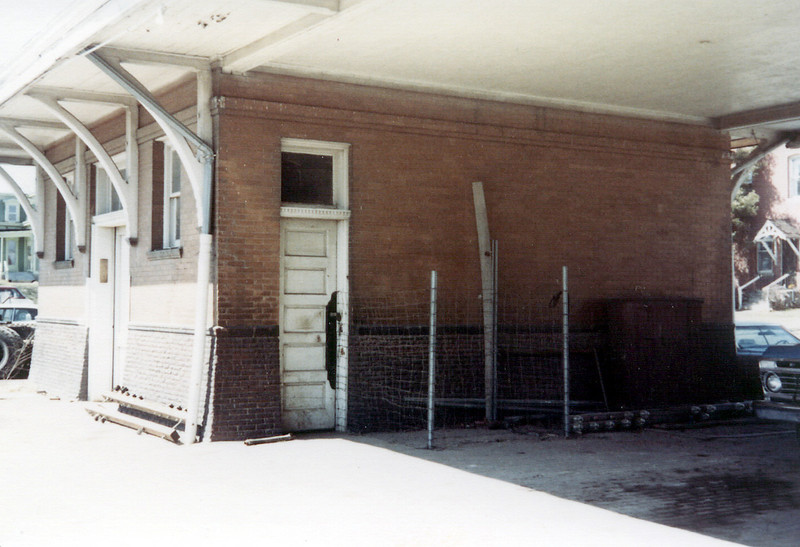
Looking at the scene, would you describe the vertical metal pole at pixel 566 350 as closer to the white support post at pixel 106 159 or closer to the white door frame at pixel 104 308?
the white support post at pixel 106 159

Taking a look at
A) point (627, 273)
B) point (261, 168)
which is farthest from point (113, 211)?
point (627, 273)

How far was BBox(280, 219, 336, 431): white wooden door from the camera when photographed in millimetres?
10805

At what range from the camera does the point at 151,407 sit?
10.8 metres

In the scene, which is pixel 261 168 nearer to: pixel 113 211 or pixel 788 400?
pixel 113 211

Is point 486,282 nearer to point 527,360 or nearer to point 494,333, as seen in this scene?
point 494,333

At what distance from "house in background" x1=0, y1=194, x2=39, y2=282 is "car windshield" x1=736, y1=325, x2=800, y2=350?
36500mm

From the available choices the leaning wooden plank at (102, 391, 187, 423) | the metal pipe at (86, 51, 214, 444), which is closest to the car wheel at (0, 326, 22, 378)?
the leaning wooden plank at (102, 391, 187, 423)

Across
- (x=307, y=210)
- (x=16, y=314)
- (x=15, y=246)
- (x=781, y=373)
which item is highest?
(x=15, y=246)

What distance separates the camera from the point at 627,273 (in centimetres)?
1315

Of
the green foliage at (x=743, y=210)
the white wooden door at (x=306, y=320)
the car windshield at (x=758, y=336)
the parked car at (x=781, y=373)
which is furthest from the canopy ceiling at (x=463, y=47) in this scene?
the green foliage at (x=743, y=210)

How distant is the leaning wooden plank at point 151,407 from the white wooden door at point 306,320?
122 cm

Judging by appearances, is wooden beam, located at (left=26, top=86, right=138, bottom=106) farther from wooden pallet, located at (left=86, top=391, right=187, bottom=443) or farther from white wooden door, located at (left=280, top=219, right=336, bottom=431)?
wooden pallet, located at (left=86, top=391, right=187, bottom=443)

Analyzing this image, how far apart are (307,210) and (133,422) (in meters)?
3.32

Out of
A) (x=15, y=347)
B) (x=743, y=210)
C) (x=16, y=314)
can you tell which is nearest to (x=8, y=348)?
(x=15, y=347)
